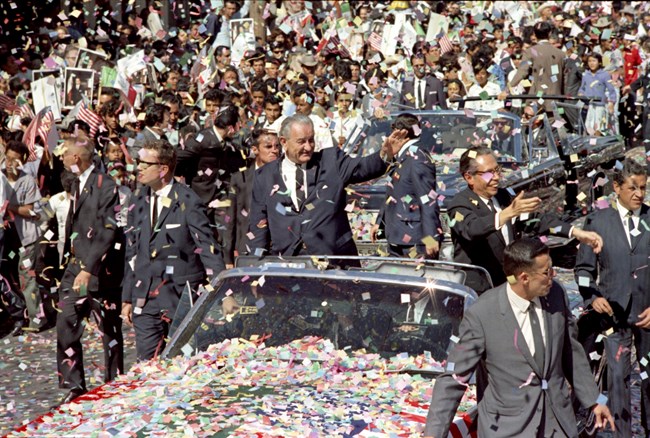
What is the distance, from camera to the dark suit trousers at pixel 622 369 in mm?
8922

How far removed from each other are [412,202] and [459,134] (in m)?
3.56

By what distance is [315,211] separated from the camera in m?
9.70

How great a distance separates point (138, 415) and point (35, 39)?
60.5 ft

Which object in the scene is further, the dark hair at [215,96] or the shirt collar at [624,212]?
the dark hair at [215,96]

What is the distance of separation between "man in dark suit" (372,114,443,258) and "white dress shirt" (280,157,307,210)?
1.69 meters

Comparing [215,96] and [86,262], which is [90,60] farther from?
[86,262]

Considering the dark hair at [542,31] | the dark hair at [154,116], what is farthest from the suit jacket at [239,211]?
the dark hair at [542,31]

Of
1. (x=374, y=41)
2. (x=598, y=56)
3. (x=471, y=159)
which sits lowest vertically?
(x=471, y=159)

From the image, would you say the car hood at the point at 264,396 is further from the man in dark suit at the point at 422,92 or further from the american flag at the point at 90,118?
the man in dark suit at the point at 422,92

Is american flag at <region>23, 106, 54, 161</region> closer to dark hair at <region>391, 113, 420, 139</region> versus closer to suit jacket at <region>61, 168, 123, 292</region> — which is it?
suit jacket at <region>61, 168, 123, 292</region>

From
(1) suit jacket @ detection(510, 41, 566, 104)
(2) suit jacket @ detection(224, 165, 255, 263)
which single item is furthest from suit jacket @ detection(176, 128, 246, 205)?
(1) suit jacket @ detection(510, 41, 566, 104)

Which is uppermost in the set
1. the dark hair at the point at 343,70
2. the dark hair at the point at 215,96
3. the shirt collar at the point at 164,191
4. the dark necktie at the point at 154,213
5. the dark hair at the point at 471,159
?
the dark hair at the point at 343,70

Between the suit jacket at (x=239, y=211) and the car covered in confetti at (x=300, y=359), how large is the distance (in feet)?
18.0

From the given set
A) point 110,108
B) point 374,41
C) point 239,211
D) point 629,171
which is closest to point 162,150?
point 629,171
